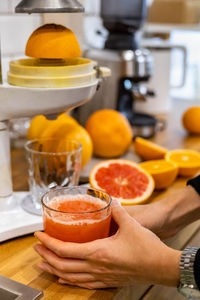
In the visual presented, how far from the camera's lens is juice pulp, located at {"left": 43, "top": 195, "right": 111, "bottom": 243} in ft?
2.09

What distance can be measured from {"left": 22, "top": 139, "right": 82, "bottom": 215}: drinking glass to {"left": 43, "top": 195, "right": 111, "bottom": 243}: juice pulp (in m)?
0.19

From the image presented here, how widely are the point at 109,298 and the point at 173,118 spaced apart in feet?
3.79

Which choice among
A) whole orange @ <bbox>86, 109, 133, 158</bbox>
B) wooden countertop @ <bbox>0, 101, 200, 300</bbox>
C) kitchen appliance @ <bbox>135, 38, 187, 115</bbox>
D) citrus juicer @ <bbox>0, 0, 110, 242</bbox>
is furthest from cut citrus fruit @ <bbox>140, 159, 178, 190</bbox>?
kitchen appliance @ <bbox>135, 38, 187, 115</bbox>

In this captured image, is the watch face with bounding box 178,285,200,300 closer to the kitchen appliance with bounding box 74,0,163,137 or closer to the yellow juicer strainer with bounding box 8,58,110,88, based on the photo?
the yellow juicer strainer with bounding box 8,58,110,88

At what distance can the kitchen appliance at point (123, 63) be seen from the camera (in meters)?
1.43

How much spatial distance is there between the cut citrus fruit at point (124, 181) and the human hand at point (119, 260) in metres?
0.23

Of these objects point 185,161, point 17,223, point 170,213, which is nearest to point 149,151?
point 185,161

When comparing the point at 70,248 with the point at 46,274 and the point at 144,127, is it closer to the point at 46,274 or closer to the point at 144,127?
the point at 46,274

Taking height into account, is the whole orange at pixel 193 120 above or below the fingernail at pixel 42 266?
above

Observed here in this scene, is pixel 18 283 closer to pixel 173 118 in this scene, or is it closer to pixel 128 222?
pixel 128 222

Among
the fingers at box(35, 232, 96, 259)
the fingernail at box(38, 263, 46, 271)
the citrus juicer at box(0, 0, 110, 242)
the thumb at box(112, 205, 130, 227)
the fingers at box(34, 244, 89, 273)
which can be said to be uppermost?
the citrus juicer at box(0, 0, 110, 242)

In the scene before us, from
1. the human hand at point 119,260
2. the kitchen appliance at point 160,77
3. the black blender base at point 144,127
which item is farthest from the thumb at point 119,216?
the kitchen appliance at point 160,77

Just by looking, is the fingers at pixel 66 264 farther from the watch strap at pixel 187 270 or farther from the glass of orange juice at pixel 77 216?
the watch strap at pixel 187 270

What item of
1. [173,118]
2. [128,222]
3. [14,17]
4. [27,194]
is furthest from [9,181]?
[173,118]
